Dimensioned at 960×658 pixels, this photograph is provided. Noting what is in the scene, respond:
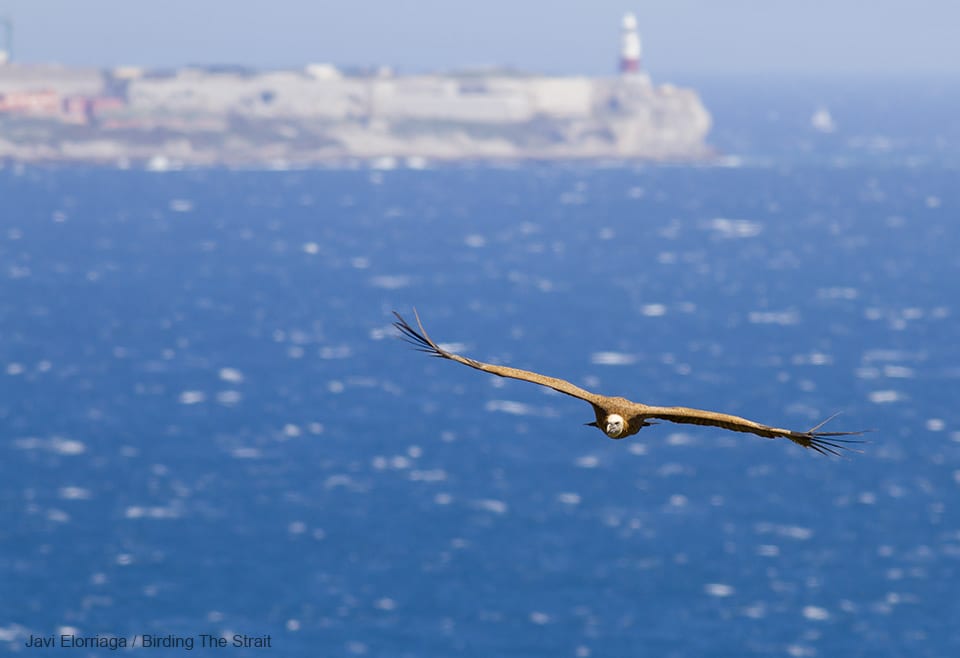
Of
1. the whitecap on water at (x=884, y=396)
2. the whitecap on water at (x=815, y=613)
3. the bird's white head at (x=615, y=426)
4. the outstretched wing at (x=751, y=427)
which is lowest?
the outstretched wing at (x=751, y=427)

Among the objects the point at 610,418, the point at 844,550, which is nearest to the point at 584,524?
the point at 844,550

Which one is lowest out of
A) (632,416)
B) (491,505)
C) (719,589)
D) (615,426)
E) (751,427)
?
(751,427)

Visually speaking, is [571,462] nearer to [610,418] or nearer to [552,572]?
[552,572]

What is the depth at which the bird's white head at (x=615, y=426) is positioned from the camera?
699 inches

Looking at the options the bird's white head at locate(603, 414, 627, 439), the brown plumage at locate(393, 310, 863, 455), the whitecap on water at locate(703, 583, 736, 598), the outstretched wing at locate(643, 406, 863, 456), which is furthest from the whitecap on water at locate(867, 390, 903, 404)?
the outstretched wing at locate(643, 406, 863, 456)

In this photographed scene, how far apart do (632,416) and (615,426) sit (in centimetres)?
30

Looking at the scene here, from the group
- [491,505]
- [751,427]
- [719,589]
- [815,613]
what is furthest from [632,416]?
[491,505]

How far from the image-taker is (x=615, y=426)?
700 inches

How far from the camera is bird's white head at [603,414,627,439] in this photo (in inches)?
699

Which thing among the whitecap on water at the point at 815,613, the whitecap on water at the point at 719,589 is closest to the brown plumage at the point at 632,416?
the whitecap on water at the point at 815,613

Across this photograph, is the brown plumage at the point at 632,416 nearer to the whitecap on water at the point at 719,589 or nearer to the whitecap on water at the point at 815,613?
the whitecap on water at the point at 815,613

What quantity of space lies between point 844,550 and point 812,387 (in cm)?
4737

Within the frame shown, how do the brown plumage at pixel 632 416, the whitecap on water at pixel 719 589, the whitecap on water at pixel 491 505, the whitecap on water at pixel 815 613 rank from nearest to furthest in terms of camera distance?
the brown plumage at pixel 632 416 < the whitecap on water at pixel 815 613 < the whitecap on water at pixel 719 589 < the whitecap on water at pixel 491 505

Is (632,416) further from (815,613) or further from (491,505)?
(491,505)
